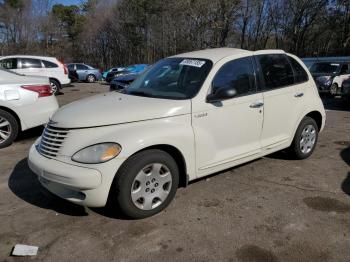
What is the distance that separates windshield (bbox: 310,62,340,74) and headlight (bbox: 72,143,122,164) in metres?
14.0

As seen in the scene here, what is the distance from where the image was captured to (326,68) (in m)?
16.0

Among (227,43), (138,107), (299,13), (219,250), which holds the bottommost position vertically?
(219,250)

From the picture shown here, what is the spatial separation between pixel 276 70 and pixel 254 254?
281cm

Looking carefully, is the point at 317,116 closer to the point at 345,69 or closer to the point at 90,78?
the point at 345,69

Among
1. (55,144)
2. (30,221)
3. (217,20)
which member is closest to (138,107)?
(55,144)

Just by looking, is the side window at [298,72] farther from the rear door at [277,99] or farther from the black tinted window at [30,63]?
the black tinted window at [30,63]

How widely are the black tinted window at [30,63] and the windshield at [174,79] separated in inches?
469

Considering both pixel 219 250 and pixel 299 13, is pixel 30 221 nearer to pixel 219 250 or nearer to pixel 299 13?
pixel 219 250

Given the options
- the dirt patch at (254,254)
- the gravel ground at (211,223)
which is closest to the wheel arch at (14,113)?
the gravel ground at (211,223)

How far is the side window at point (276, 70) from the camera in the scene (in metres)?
5.11

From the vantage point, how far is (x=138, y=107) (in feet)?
13.5

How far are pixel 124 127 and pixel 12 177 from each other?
7.56 feet

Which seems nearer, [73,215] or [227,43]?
[73,215]

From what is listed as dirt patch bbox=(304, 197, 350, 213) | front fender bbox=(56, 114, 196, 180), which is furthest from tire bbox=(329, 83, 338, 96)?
front fender bbox=(56, 114, 196, 180)
